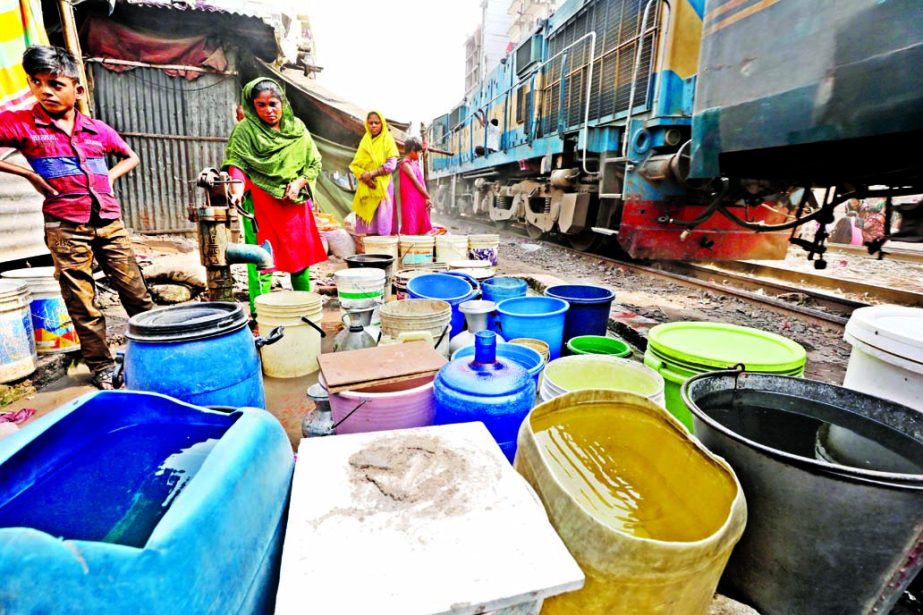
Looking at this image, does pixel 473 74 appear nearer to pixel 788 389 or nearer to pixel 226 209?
pixel 226 209

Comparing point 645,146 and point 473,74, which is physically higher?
point 473,74

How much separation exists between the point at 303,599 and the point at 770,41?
12.7 feet

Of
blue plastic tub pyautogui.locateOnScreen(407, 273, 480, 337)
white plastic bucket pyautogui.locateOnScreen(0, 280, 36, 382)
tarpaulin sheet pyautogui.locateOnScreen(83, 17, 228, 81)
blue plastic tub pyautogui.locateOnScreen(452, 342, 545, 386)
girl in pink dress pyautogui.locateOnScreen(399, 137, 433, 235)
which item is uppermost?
tarpaulin sheet pyautogui.locateOnScreen(83, 17, 228, 81)

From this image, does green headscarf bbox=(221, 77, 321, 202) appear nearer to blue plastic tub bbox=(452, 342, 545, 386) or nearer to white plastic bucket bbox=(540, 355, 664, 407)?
blue plastic tub bbox=(452, 342, 545, 386)

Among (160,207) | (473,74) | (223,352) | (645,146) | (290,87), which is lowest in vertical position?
(223,352)

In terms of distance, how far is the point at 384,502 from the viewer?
107cm

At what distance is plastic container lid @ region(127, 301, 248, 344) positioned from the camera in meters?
1.74

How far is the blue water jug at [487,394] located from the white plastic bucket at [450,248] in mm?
3175

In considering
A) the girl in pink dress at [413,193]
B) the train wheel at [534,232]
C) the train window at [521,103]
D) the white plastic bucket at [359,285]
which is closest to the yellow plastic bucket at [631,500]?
the white plastic bucket at [359,285]

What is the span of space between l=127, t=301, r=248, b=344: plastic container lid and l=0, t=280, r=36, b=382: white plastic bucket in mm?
1839

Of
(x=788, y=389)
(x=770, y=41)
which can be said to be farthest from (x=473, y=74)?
A: (x=788, y=389)

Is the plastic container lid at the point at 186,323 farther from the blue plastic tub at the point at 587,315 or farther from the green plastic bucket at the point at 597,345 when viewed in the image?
the blue plastic tub at the point at 587,315

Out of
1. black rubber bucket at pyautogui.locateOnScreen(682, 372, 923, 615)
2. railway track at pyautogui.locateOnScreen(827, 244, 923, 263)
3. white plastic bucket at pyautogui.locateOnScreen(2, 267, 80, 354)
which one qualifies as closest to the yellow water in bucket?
black rubber bucket at pyautogui.locateOnScreen(682, 372, 923, 615)

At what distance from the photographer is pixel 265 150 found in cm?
359
